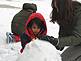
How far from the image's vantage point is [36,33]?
10.1ft

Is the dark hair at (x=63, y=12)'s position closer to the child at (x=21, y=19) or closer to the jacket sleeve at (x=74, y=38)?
the jacket sleeve at (x=74, y=38)

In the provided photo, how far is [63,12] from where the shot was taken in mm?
2496

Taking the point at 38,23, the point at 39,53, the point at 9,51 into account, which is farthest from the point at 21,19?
the point at 39,53

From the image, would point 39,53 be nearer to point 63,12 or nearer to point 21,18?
point 63,12

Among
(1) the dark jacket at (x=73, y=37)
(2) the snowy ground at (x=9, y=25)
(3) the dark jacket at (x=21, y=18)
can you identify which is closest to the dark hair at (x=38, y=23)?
(1) the dark jacket at (x=73, y=37)

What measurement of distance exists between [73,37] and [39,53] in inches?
17.5

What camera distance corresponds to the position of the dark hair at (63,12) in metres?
2.46

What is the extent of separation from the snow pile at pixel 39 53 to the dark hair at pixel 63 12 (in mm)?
386

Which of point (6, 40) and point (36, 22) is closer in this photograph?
point (36, 22)

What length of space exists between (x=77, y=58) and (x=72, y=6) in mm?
449

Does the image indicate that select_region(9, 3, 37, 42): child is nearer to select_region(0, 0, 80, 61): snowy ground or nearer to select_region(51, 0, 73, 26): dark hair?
select_region(0, 0, 80, 61): snowy ground

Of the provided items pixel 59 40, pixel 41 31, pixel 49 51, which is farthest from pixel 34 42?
pixel 41 31

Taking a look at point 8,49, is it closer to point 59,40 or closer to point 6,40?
point 6,40

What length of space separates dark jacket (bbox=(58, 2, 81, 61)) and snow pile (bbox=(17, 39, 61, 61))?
25 cm
